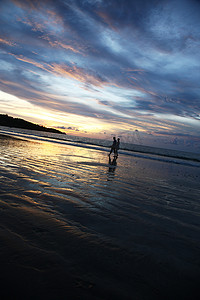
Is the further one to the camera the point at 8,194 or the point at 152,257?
the point at 8,194

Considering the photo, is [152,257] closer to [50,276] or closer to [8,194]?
[50,276]

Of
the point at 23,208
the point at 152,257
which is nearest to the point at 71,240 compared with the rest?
the point at 152,257

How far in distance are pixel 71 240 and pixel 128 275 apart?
1.04m

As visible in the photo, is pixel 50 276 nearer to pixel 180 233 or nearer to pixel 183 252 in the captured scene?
pixel 183 252

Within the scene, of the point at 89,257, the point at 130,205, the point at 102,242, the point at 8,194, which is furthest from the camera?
the point at 130,205

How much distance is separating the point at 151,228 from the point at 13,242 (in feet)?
8.59

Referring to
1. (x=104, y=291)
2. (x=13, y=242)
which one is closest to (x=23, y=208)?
(x=13, y=242)

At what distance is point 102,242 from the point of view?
2.91 meters

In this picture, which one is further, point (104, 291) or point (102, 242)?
point (102, 242)

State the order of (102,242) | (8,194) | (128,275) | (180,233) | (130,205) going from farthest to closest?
(130,205)
(8,194)
(180,233)
(102,242)
(128,275)

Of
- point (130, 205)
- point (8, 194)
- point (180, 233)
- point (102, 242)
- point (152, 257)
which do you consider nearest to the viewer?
point (152, 257)

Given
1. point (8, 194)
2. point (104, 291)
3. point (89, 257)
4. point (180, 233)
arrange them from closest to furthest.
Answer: point (104, 291), point (89, 257), point (180, 233), point (8, 194)

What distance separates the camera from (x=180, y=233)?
3629mm

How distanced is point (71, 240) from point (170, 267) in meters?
1.53
